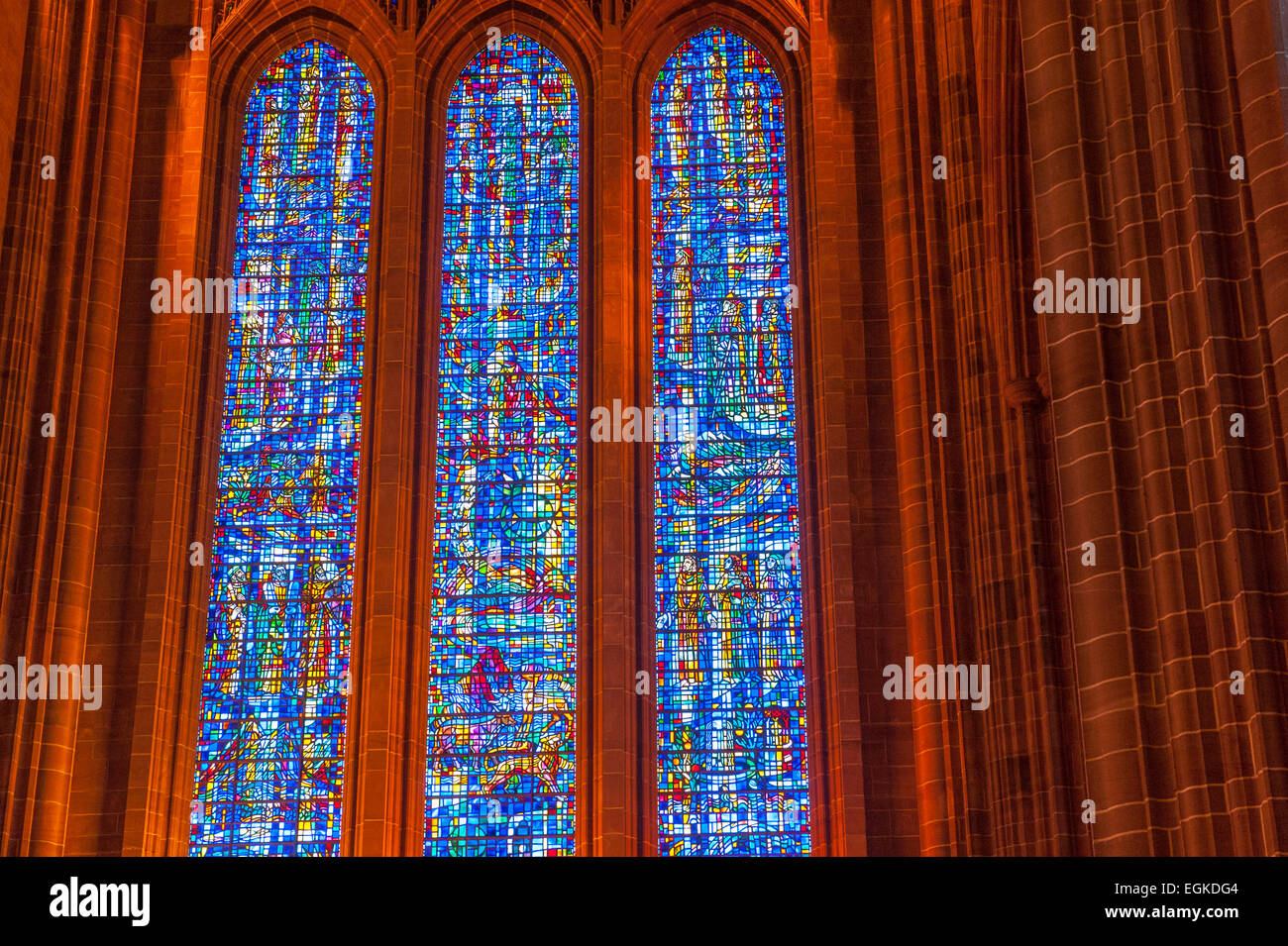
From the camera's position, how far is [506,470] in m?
18.3

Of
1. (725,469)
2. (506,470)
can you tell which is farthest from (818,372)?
(506,470)

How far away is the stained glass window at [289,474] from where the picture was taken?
17.2 m

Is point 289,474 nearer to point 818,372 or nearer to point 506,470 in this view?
point 506,470

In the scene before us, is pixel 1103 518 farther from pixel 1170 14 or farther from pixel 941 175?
pixel 941 175

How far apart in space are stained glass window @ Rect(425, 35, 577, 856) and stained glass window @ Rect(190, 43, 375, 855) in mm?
950

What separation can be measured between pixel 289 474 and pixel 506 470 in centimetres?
211

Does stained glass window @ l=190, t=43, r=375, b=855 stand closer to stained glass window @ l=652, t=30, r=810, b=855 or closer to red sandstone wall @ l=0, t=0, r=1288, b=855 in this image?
red sandstone wall @ l=0, t=0, r=1288, b=855

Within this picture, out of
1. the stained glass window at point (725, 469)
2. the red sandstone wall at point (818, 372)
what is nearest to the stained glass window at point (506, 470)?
the red sandstone wall at point (818, 372)

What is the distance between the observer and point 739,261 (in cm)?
1919

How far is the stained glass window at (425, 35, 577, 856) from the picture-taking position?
17125mm

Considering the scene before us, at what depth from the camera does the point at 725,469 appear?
18.3m

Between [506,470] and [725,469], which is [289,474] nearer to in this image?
[506,470]

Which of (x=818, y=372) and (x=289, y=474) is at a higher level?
(x=818, y=372)

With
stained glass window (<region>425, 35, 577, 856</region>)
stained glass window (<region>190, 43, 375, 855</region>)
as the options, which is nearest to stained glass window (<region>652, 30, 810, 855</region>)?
stained glass window (<region>425, 35, 577, 856</region>)
